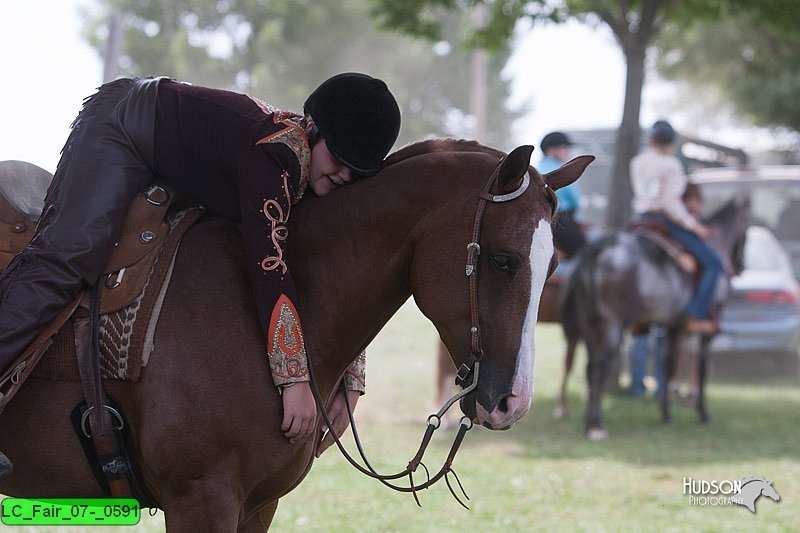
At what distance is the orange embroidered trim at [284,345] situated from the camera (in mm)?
2586

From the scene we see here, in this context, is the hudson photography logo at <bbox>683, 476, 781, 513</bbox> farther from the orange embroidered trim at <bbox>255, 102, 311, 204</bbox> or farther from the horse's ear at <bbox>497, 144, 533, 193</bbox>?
the orange embroidered trim at <bbox>255, 102, 311, 204</bbox>

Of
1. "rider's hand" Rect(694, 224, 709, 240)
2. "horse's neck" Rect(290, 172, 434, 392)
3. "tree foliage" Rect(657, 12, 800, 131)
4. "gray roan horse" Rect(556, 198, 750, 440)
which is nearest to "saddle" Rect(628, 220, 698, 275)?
"gray roan horse" Rect(556, 198, 750, 440)

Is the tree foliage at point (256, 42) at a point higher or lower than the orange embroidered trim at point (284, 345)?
higher

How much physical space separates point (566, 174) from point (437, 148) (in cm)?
46

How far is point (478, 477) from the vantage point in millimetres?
6762

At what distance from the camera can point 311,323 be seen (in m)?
2.83

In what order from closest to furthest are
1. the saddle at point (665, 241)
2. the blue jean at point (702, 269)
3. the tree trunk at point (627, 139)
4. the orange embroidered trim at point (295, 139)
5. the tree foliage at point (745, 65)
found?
the orange embroidered trim at point (295, 139) < the saddle at point (665, 241) < the blue jean at point (702, 269) < the tree trunk at point (627, 139) < the tree foliage at point (745, 65)

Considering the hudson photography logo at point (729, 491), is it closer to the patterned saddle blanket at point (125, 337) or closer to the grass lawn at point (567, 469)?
the grass lawn at point (567, 469)

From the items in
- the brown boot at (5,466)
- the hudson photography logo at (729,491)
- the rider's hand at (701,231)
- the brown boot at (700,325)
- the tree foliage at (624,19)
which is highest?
the tree foliage at (624,19)

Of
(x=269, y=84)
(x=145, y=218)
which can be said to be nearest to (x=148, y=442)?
(x=145, y=218)

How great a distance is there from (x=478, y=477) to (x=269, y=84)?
101 ft

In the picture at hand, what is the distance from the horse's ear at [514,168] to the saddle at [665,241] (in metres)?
7.13

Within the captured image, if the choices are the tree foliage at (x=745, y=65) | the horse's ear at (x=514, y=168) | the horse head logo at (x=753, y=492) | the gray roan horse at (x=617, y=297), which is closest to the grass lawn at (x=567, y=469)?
the horse head logo at (x=753, y=492)

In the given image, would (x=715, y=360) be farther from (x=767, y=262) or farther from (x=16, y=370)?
(x=16, y=370)
